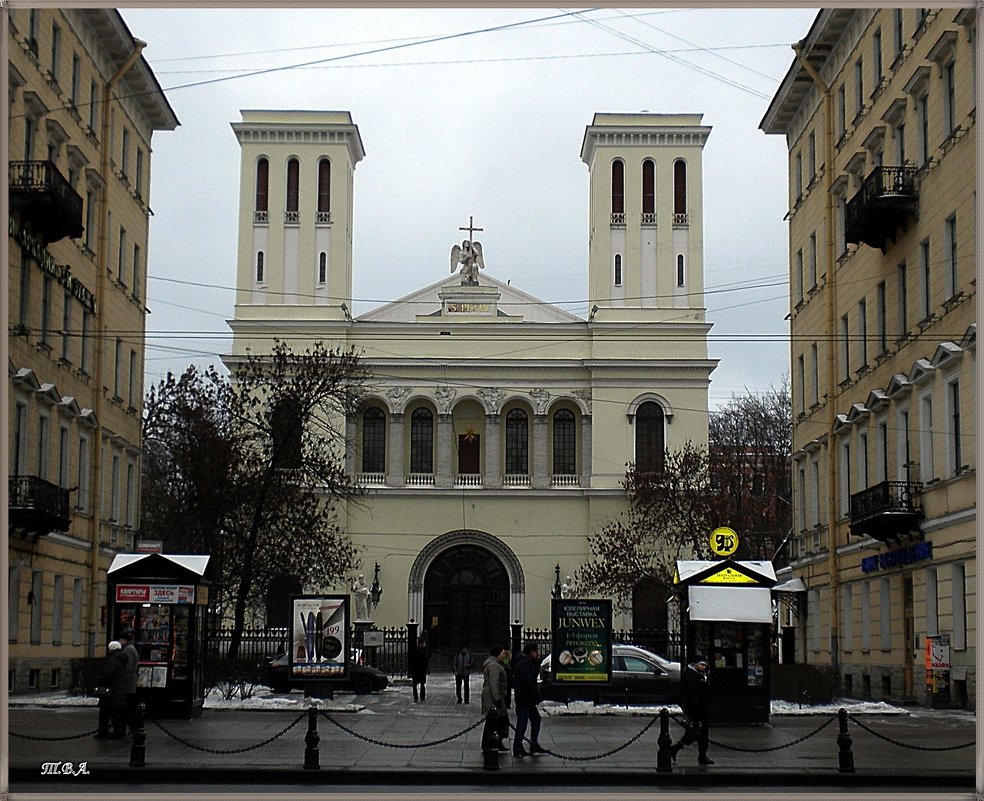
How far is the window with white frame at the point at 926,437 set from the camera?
3519 cm

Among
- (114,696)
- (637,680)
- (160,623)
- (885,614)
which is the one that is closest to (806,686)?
(885,614)

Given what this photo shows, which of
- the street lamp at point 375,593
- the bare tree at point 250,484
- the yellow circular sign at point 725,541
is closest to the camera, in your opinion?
the yellow circular sign at point 725,541

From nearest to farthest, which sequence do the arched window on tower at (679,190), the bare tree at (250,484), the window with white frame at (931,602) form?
the window with white frame at (931,602) < the bare tree at (250,484) < the arched window on tower at (679,190)

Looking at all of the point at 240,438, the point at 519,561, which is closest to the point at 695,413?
the point at 519,561

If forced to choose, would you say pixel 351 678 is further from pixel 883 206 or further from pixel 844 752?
pixel 844 752

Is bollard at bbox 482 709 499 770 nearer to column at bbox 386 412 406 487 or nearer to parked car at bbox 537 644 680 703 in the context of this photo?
parked car at bbox 537 644 680 703

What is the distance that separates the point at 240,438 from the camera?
50062 millimetres

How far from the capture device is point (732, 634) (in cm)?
3014

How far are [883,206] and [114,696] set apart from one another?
72.1ft

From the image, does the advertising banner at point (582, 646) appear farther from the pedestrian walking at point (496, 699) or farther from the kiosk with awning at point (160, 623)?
the pedestrian walking at point (496, 699)

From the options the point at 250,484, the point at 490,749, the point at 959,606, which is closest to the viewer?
the point at 490,749

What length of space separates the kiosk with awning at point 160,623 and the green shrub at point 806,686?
15490 mm

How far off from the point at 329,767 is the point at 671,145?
189ft

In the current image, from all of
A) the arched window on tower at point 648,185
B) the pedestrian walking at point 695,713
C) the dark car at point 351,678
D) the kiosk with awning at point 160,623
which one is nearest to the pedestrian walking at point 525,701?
the pedestrian walking at point 695,713
